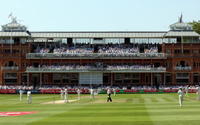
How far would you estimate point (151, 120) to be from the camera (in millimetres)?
24547

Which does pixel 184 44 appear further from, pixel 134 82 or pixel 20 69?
pixel 20 69

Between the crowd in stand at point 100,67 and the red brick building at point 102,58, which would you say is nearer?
the crowd in stand at point 100,67

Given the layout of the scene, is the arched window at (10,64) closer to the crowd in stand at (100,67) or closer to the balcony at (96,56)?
the balcony at (96,56)

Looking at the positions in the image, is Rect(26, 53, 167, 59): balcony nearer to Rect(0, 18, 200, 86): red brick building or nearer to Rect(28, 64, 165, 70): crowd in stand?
Rect(0, 18, 200, 86): red brick building

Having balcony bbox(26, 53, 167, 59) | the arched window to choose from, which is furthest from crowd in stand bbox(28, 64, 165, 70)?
the arched window

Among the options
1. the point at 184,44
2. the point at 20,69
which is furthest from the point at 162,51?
the point at 20,69

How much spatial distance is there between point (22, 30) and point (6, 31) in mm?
3592

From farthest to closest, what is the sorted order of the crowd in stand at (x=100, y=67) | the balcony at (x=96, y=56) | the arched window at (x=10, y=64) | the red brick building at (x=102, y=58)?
the arched window at (x=10, y=64) → the balcony at (x=96, y=56) → the red brick building at (x=102, y=58) → the crowd in stand at (x=100, y=67)

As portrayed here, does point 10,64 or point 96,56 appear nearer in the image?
point 96,56

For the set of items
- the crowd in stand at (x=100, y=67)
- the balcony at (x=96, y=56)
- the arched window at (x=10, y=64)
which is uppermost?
the balcony at (x=96, y=56)

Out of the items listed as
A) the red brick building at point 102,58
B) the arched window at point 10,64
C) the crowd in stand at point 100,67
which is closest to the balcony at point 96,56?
the red brick building at point 102,58

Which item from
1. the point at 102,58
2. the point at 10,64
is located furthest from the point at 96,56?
the point at 10,64

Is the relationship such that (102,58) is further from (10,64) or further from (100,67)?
(10,64)

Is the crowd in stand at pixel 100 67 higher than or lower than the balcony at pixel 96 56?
lower
